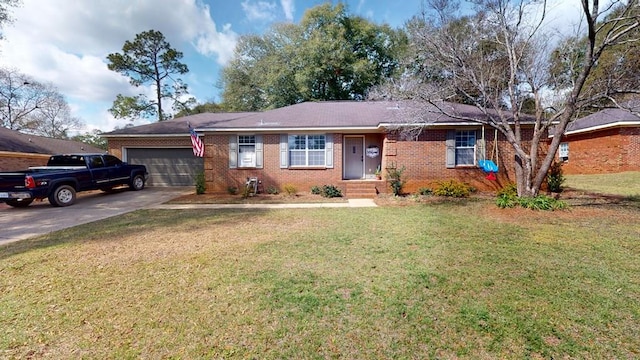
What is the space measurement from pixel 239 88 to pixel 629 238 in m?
26.9

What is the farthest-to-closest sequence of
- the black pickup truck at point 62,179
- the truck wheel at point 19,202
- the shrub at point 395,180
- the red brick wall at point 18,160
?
the red brick wall at point 18,160 < the shrub at point 395,180 < the truck wheel at point 19,202 < the black pickup truck at point 62,179

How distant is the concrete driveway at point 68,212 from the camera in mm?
6677

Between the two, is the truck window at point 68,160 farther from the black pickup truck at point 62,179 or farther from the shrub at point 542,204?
the shrub at point 542,204

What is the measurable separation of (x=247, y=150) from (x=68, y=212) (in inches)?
251

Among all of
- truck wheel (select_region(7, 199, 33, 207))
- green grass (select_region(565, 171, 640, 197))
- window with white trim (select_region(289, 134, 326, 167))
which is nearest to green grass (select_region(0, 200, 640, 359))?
truck wheel (select_region(7, 199, 33, 207))

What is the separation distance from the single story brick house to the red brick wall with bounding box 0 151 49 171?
199 inches

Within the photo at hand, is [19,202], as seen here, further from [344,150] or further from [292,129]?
[344,150]

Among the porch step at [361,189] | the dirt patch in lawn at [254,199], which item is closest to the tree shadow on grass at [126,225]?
the dirt patch in lawn at [254,199]

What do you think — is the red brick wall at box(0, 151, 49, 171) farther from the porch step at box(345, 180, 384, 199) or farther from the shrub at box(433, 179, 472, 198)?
the shrub at box(433, 179, 472, 198)

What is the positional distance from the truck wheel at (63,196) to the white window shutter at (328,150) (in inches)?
381

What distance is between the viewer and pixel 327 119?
40.4 feet

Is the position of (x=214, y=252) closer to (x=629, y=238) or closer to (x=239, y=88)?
(x=629, y=238)

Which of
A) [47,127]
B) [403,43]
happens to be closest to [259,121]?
[403,43]

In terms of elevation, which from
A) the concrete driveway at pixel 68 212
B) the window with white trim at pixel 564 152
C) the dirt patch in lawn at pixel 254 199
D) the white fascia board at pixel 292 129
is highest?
the white fascia board at pixel 292 129
